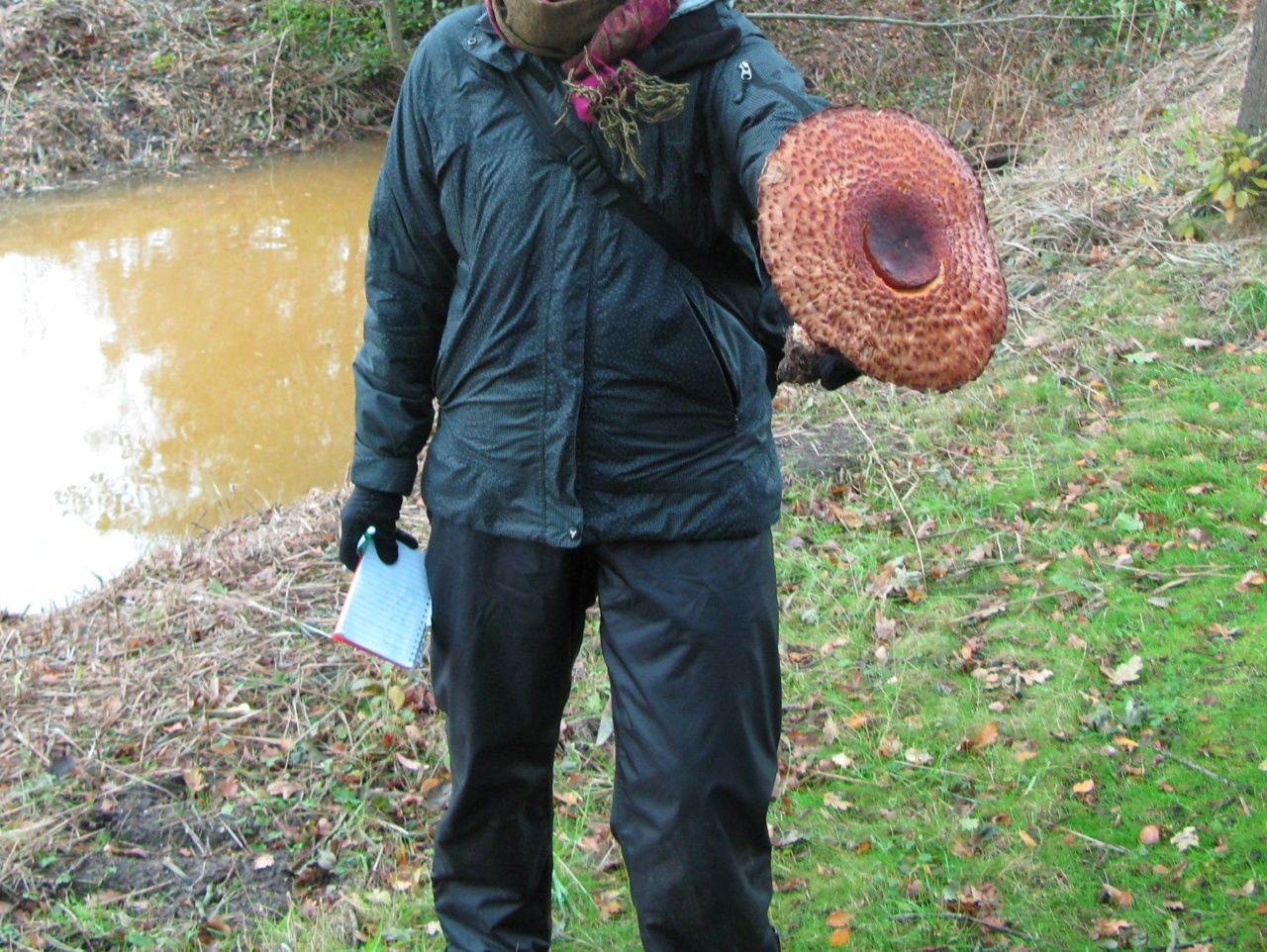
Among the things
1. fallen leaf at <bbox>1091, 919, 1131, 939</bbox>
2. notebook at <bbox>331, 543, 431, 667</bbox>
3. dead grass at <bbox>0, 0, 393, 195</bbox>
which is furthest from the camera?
dead grass at <bbox>0, 0, 393, 195</bbox>

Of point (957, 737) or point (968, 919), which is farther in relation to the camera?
point (957, 737)

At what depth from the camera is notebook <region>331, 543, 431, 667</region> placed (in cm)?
285

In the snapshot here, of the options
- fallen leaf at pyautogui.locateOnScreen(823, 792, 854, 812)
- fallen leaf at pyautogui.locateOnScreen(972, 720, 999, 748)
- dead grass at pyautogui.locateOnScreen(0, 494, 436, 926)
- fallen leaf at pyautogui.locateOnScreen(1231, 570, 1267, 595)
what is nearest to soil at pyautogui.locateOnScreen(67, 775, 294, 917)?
dead grass at pyautogui.locateOnScreen(0, 494, 436, 926)

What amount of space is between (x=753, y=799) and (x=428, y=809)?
6.18 ft

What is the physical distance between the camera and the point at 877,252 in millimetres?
2119

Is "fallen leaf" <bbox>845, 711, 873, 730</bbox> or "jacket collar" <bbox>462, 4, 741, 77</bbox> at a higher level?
"jacket collar" <bbox>462, 4, 741, 77</bbox>

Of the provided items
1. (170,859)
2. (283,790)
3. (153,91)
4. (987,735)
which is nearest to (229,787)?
(283,790)

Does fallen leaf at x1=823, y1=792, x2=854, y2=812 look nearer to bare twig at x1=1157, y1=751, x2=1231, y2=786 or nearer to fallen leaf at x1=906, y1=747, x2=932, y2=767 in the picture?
fallen leaf at x1=906, y1=747, x2=932, y2=767

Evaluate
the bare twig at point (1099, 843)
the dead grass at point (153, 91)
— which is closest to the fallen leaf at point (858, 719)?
the bare twig at point (1099, 843)

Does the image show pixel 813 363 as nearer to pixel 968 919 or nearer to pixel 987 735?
pixel 968 919

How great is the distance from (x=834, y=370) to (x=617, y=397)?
Answer: 1.54 ft

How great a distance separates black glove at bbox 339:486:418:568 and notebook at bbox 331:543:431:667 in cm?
2

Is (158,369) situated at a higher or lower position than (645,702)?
lower

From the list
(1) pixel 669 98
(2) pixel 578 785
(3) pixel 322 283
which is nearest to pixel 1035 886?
(2) pixel 578 785
